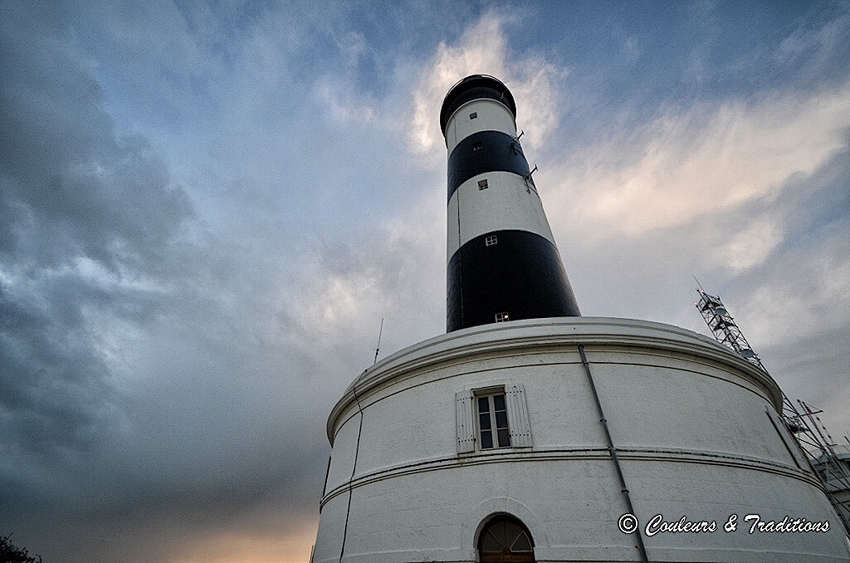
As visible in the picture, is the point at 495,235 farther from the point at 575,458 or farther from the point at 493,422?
the point at 575,458

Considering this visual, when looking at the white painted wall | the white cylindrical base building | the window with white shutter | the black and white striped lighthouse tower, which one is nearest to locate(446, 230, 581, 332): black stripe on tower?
the black and white striped lighthouse tower

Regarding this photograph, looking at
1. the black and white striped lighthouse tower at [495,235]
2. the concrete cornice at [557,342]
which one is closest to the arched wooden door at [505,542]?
the concrete cornice at [557,342]

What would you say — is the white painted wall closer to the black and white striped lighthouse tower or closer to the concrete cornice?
the black and white striped lighthouse tower

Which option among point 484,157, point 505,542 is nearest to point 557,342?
point 505,542

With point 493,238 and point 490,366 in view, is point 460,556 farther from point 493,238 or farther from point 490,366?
point 493,238

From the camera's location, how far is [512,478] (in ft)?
23.4

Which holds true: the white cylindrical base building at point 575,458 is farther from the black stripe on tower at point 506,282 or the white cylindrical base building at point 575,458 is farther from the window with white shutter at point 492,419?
the black stripe on tower at point 506,282

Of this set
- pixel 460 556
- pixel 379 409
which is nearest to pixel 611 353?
pixel 460 556

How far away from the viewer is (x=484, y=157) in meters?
16.6

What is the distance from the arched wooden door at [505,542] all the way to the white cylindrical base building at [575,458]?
0.02 meters

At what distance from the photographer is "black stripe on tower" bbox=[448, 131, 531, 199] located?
53.4ft

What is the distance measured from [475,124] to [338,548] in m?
16.9

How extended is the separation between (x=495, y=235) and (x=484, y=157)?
4.53 m

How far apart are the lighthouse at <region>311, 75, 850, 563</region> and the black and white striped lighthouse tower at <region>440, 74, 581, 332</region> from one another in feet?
10.2
